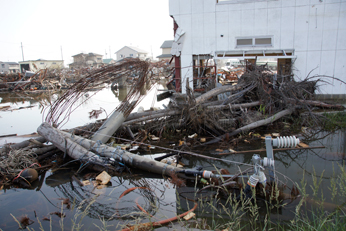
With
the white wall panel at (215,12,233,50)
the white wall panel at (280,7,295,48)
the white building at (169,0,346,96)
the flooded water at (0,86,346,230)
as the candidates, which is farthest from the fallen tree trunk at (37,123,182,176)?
the white wall panel at (280,7,295,48)

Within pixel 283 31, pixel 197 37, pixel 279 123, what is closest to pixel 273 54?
pixel 283 31

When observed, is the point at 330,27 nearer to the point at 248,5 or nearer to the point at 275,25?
the point at 275,25

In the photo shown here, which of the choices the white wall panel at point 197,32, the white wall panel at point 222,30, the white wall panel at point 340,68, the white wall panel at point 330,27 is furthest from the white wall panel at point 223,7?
the white wall panel at point 340,68

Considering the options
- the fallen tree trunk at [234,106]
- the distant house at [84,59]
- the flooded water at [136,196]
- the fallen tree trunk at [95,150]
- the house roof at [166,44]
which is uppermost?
the house roof at [166,44]

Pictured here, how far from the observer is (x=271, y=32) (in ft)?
36.9

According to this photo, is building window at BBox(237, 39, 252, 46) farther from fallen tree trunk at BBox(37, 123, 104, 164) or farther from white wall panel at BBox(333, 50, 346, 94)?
fallen tree trunk at BBox(37, 123, 104, 164)

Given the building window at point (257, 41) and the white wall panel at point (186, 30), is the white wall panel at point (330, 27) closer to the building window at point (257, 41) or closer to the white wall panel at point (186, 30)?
the building window at point (257, 41)

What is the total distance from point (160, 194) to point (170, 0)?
10.3m

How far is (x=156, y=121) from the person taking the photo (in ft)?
25.7

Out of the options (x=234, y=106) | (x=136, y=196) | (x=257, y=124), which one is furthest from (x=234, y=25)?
(x=136, y=196)

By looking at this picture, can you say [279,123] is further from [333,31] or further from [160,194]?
[333,31]

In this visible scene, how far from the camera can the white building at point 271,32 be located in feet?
35.4

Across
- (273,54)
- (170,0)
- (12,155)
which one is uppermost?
(170,0)

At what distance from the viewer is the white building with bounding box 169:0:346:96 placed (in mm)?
10789
